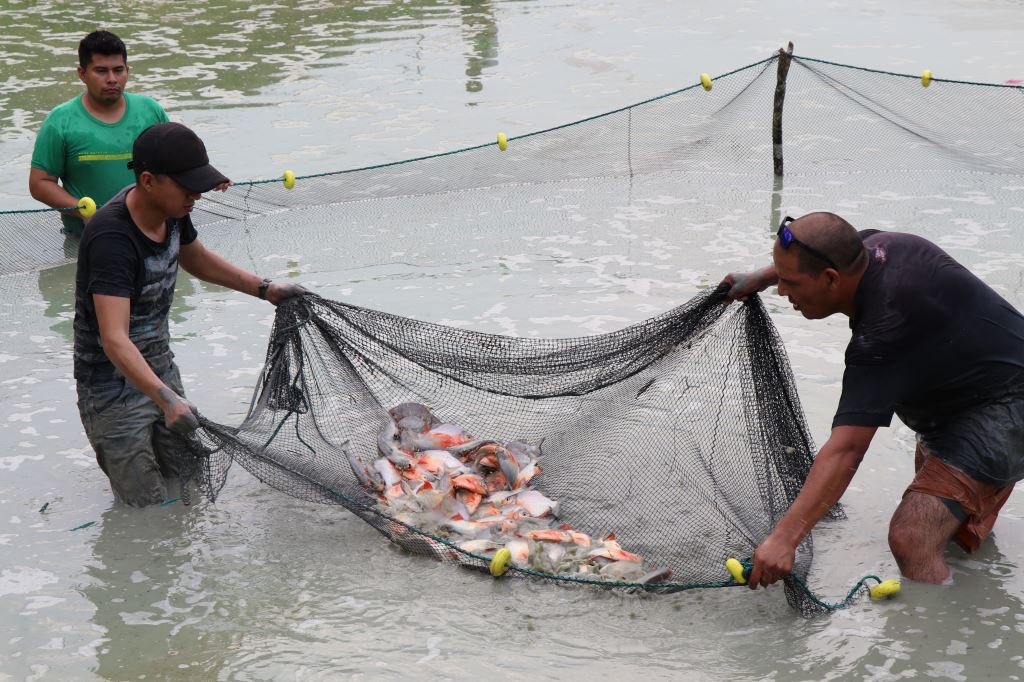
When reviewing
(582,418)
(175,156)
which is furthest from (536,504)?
(175,156)

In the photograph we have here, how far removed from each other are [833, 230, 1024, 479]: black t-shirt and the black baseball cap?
2.35 metres

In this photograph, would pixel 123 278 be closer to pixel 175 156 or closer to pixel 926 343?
pixel 175 156

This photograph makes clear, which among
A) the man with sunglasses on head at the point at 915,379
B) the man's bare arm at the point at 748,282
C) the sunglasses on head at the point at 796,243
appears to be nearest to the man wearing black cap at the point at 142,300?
the man's bare arm at the point at 748,282

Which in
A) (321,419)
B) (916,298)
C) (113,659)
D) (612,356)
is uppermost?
(916,298)

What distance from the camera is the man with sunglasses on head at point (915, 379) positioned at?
3.45 metres

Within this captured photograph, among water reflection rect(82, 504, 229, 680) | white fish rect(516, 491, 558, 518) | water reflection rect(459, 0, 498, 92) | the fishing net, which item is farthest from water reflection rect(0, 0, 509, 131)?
white fish rect(516, 491, 558, 518)

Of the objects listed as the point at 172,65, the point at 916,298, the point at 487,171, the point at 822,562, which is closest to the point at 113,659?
the point at 822,562

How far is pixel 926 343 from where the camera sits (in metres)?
3.61

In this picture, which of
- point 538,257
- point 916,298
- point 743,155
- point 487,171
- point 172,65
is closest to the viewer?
point 916,298

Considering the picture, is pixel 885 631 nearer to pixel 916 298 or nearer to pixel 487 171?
pixel 916 298

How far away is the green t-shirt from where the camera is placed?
631 centimetres

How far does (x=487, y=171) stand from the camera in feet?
28.1

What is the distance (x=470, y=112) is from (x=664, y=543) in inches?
330

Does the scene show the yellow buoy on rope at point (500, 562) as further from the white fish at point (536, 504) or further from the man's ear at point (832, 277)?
the man's ear at point (832, 277)
